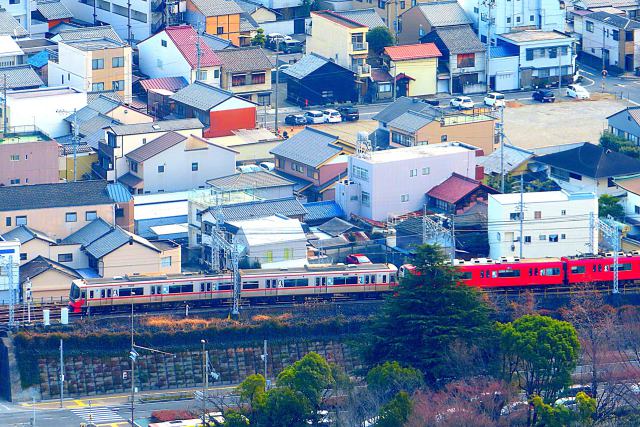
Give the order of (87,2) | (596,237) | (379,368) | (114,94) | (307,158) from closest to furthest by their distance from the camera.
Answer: (379,368)
(596,237)
(307,158)
(114,94)
(87,2)

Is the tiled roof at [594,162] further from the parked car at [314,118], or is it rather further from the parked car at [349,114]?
the parked car at [314,118]

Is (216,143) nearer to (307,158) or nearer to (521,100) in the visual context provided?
(307,158)

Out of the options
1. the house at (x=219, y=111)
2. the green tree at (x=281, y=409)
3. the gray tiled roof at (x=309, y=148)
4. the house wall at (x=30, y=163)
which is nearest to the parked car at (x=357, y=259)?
the gray tiled roof at (x=309, y=148)

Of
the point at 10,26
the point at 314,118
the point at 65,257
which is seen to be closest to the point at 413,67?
the point at 314,118

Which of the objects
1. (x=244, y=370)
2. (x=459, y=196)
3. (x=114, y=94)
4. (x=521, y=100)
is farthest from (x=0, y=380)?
(x=521, y=100)

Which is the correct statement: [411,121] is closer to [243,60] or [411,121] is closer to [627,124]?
[627,124]
